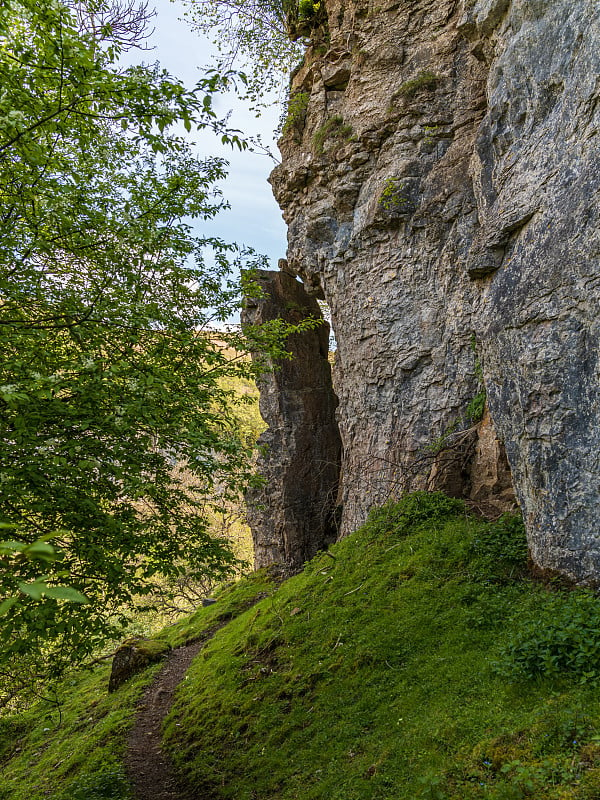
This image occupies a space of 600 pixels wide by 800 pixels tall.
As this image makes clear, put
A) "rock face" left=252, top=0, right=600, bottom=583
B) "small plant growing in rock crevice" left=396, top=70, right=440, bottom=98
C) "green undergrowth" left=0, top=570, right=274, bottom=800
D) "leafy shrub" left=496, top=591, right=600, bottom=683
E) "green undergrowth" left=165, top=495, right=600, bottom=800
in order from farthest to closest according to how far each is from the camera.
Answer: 1. "small plant growing in rock crevice" left=396, top=70, right=440, bottom=98
2. "green undergrowth" left=0, top=570, right=274, bottom=800
3. "rock face" left=252, top=0, right=600, bottom=583
4. "leafy shrub" left=496, top=591, right=600, bottom=683
5. "green undergrowth" left=165, top=495, right=600, bottom=800

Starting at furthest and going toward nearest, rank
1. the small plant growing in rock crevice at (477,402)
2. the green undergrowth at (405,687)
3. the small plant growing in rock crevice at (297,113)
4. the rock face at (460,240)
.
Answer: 1. the small plant growing in rock crevice at (297,113)
2. the small plant growing in rock crevice at (477,402)
3. the rock face at (460,240)
4. the green undergrowth at (405,687)

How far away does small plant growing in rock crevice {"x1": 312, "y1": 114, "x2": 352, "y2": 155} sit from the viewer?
1419 cm

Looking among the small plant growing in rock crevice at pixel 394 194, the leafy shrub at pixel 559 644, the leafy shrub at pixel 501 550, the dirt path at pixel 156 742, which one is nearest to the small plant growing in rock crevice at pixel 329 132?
the small plant growing in rock crevice at pixel 394 194

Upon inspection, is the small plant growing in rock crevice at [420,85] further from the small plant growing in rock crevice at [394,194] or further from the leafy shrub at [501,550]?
the leafy shrub at [501,550]

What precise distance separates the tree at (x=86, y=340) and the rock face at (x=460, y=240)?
418cm

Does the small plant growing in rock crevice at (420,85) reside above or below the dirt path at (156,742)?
above

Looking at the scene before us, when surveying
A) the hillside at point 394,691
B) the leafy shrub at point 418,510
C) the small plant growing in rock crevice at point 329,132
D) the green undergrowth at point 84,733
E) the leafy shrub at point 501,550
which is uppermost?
the small plant growing in rock crevice at point 329,132

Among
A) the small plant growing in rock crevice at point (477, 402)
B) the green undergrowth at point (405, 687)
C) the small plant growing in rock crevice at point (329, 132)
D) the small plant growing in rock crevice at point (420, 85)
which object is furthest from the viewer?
the small plant growing in rock crevice at point (329, 132)

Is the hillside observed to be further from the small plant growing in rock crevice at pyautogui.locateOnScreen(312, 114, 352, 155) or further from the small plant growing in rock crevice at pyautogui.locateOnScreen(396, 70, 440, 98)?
the small plant growing in rock crevice at pyautogui.locateOnScreen(312, 114, 352, 155)

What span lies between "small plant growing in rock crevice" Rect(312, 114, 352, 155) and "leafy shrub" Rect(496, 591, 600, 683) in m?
12.0

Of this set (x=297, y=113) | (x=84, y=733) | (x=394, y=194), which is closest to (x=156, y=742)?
(x=84, y=733)

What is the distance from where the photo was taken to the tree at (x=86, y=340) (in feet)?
17.5

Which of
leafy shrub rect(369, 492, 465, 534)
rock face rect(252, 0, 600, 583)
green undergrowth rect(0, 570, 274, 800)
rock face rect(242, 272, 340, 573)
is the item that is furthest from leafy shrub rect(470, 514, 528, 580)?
rock face rect(242, 272, 340, 573)

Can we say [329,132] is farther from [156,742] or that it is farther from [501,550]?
[156,742]
